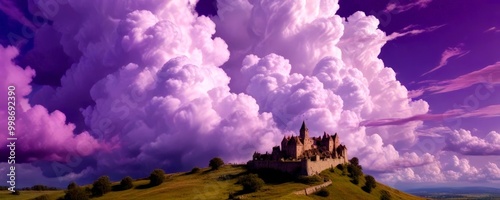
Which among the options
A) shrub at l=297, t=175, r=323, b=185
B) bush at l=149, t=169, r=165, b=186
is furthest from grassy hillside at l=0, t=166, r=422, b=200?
shrub at l=297, t=175, r=323, b=185

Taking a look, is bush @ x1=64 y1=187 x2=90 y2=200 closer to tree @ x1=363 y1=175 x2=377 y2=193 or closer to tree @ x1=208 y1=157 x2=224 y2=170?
tree @ x1=208 y1=157 x2=224 y2=170

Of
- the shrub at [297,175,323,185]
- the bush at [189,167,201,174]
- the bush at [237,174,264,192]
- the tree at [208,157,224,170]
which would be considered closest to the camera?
the bush at [237,174,264,192]

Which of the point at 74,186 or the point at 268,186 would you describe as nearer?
the point at 268,186

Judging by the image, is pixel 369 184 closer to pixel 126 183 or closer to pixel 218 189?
pixel 218 189

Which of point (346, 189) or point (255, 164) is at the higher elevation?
point (255, 164)

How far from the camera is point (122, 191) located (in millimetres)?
168625

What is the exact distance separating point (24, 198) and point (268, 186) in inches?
4106

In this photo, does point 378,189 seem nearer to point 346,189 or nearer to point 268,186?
point 346,189

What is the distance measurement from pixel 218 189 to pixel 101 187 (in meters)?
50.0

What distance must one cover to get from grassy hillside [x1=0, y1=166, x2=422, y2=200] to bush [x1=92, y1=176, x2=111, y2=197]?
9.36 ft

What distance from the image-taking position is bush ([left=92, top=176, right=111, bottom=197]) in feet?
542

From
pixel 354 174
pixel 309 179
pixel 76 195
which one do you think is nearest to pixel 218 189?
pixel 309 179

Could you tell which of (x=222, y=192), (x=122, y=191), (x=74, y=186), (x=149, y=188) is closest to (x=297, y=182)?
(x=222, y=192)

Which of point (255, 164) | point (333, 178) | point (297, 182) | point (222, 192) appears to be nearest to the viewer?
point (222, 192)
